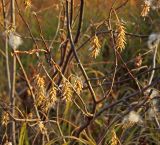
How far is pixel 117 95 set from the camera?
165 inches

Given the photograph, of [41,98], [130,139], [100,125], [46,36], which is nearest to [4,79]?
[46,36]

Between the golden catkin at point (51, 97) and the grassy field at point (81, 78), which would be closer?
the golden catkin at point (51, 97)

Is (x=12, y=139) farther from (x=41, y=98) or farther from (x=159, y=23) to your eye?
(x=159, y=23)

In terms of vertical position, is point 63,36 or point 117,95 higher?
point 63,36

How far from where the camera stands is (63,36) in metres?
2.99

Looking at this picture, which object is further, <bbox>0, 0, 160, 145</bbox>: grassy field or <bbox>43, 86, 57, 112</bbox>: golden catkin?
<bbox>0, 0, 160, 145</bbox>: grassy field

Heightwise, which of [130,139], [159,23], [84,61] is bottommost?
[130,139]

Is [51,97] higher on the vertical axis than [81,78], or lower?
higher

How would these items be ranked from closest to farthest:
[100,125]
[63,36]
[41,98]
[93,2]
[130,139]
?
1. [41,98]
2. [63,36]
3. [130,139]
4. [100,125]
5. [93,2]

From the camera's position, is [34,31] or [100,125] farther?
[34,31]

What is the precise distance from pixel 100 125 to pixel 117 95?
0.54m

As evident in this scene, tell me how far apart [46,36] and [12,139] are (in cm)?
266

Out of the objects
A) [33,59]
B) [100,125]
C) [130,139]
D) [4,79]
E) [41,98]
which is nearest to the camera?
[41,98]

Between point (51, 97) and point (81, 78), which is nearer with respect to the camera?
point (51, 97)
